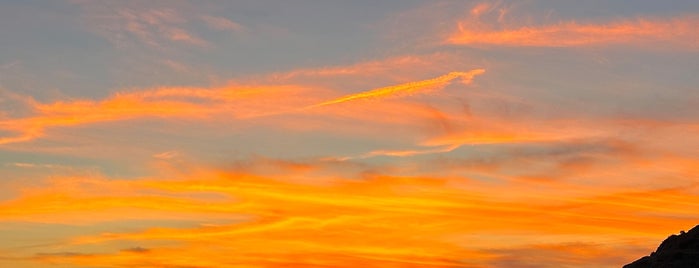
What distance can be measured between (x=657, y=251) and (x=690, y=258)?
20.9 ft

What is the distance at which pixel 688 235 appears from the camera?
342 feet

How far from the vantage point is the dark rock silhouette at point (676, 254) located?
324ft

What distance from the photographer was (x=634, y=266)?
104 metres

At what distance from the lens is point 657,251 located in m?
105

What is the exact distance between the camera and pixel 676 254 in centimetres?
10038

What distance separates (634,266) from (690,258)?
6400 mm

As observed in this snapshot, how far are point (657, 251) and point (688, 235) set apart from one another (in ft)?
10.9

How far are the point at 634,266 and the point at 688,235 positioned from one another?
242 inches

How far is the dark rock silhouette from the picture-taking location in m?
98.6

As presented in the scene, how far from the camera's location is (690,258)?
324 feet

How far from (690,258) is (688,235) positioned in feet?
19.3
